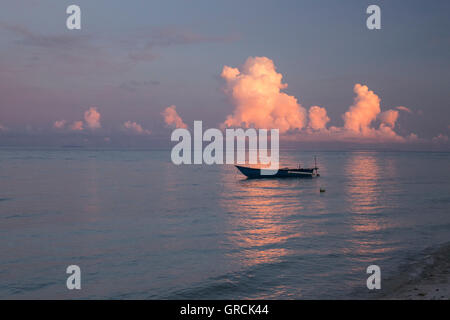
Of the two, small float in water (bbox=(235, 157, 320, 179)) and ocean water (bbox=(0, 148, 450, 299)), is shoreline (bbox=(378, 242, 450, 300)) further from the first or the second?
small float in water (bbox=(235, 157, 320, 179))

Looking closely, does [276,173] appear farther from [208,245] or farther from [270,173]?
[208,245]

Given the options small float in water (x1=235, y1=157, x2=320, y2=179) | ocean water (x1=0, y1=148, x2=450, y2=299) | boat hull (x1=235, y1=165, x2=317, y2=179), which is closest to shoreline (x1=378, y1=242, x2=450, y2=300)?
ocean water (x1=0, y1=148, x2=450, y2=299)

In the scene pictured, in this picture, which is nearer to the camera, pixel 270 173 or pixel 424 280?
pixel 424 280

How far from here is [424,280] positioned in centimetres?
1525

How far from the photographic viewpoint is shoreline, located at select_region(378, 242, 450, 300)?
12547mm

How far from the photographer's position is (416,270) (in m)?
17.2

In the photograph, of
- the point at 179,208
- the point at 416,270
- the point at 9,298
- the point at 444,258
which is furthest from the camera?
the point at 179,208

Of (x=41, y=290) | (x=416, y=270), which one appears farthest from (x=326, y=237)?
(x=41, y=290)

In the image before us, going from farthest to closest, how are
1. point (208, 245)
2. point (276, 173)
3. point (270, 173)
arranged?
1. point (276, 173)
2. point (270, 173)
3. point (208, 245)

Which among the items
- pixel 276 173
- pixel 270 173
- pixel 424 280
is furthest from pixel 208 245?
pixel 276 173

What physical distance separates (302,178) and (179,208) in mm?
45284

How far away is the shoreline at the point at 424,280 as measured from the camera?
12547 millimetres

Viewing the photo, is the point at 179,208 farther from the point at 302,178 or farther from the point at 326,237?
the point at 302,178
